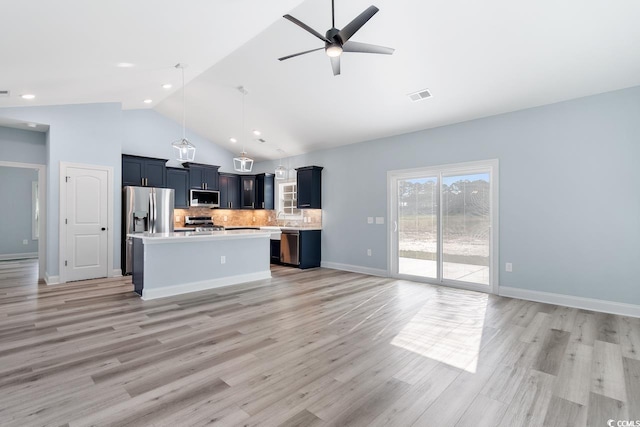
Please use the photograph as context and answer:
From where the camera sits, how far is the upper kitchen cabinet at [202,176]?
7621mm

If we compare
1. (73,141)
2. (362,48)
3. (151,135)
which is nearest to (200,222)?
(151,135)

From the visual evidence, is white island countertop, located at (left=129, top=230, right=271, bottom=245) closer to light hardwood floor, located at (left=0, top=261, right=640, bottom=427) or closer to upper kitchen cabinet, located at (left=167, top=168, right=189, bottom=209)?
light hardwood floor, located at (left=0, top=261, right=640, bottom=427)

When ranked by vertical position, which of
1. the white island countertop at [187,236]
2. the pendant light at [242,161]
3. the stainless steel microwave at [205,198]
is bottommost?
the white island countertop at [187,236]

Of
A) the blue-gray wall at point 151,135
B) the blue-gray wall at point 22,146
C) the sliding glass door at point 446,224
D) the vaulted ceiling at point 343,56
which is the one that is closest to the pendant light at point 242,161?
the vaulted ceiling at point 343,56

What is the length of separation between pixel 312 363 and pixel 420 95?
389 centimetres

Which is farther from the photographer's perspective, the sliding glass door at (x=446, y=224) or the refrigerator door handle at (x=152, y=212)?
the refrigerator door handle at (x=152, y=212)

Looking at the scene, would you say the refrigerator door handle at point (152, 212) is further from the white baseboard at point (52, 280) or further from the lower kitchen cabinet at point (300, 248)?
the lower kitchen cabinet at point (300, 248)

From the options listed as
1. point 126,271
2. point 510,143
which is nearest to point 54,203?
point 126,271

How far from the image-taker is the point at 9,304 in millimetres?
4078

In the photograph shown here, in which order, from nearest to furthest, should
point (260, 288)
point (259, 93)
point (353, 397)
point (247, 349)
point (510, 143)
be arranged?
1. point (353, 397)
2. point (247, 349)
3. point (510, 143)
4. point (260, 288)
5. point (259, 93)

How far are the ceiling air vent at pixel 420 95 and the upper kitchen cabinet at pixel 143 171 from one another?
211 inches

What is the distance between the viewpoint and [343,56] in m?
4.07

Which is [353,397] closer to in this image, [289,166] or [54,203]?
[54,203]

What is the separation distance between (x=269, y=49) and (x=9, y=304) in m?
4.82
